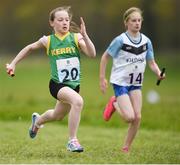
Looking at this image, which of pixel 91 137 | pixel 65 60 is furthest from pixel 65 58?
pixel 91 137

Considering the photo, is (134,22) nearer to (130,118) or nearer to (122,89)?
(122,89)

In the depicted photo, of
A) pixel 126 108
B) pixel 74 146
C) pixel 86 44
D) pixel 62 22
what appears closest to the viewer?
pixel 74 146

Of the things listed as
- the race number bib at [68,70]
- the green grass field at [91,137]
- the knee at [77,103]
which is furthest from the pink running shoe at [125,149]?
the race number bib at [68,70]

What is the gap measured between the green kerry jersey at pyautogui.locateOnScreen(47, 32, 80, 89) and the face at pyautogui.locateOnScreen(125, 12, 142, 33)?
816 millimetres

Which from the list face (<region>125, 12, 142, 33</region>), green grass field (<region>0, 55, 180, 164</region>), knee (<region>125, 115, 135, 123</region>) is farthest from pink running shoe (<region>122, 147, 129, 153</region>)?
face (<region>125, 12, 142, 33</region>)

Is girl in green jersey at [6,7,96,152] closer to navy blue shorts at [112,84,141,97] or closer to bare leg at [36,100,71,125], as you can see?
bare leg at [36,100,71,125]

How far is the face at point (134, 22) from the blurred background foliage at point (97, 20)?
1381 inches

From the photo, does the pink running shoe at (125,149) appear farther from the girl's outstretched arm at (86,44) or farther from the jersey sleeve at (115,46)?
the girl's outstretched arm at (86,44)

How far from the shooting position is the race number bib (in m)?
10.6

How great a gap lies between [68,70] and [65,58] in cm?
18

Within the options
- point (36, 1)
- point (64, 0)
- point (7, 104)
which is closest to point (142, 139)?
point (7, 104)

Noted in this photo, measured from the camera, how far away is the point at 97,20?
160 feet

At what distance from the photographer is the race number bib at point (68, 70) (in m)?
10.6

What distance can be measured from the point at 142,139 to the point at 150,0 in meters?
34.2
